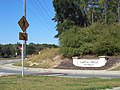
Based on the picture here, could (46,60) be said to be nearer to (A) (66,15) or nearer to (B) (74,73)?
(B) (74,73)

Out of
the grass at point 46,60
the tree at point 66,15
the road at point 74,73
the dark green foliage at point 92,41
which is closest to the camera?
the road at point 74,73

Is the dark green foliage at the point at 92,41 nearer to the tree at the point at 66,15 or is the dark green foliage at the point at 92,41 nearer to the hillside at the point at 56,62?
the hillside at the point at 56,62

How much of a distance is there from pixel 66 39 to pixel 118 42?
20.0ft

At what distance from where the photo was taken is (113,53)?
3931 centimetres

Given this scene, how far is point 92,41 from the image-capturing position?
40375 mm

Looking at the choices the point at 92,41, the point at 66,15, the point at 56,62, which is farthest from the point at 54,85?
the point at 66,15

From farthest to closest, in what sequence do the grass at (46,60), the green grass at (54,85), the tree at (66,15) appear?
the tree at (66,15) < the grass at (46,60) < the green grass at (54,85)

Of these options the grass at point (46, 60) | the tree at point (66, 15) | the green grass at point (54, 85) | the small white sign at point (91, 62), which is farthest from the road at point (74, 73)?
the tree at point (66, 15)

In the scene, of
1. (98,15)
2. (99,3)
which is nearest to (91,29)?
(99,3)

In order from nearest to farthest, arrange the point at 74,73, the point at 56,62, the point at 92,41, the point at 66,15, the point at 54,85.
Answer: the point at 54,85 → the point at 74,73 → the point at 92,41 → the point at 56,62 → the point at 66,15

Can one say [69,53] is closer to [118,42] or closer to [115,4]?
[118,42]

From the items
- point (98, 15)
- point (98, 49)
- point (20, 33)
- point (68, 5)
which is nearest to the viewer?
point (20, 33)

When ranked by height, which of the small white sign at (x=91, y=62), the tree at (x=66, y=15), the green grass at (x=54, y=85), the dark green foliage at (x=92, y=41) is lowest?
the green grass at (x=54, y=85)

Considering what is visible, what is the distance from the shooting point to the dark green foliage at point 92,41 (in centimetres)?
3912
